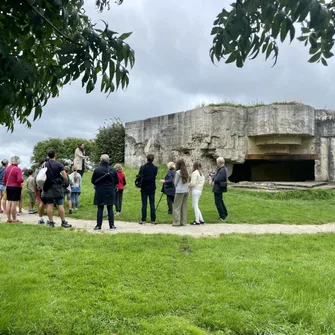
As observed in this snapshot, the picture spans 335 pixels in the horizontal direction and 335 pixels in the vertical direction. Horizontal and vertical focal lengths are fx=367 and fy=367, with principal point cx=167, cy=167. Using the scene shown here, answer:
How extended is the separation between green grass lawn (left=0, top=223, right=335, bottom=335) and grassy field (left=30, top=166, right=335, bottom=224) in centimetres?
415

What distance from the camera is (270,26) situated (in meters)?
2.38

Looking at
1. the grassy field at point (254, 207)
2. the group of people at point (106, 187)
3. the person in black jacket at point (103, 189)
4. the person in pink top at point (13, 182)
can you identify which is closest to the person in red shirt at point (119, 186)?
the group of people at point (106, 187)

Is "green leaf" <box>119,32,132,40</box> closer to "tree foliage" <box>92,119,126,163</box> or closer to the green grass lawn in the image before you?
the green grass lawn

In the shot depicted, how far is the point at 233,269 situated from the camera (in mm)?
5066

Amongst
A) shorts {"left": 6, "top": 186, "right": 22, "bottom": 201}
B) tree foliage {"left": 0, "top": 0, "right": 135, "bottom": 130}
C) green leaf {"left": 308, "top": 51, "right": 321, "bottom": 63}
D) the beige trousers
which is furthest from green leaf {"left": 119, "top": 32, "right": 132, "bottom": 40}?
shorts {"left": 6, "top": 186, "right": 22, "bottom": 201}

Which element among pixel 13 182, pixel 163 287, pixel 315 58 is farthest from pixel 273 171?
pixel 315 58

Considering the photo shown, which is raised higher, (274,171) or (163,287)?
(274,171)

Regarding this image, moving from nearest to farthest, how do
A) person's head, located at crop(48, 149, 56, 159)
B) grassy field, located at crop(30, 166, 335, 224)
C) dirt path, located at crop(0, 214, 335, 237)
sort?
1. person's head, located at crop(48, 149, 56, 159)
2. dirt path, located at crop(0, 214, 335, 237)
3. grassy field, located at crop(30, 166, 335, 224)

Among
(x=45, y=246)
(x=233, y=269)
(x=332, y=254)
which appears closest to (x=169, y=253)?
(x=233, y=269)

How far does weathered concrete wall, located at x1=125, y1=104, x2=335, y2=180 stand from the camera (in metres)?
16.7

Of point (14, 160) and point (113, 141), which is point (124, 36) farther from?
point (113, 141)

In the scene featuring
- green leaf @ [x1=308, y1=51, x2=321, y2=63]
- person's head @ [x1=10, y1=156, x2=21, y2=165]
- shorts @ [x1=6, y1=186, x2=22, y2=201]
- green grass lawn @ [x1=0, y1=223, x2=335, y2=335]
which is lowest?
green grass lawn @ [x1=0, y1=223, x2=335, y2=335]

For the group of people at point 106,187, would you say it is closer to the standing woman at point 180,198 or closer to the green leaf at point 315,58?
the standing woman at point 180,198

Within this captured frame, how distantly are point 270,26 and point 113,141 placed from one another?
21394mm
